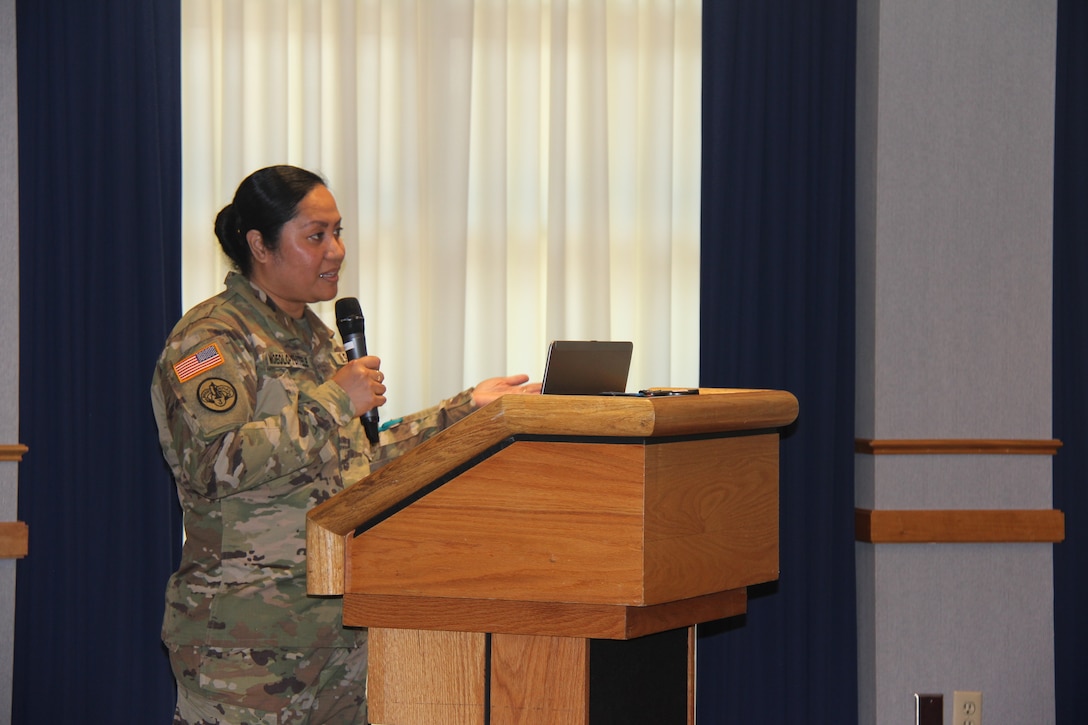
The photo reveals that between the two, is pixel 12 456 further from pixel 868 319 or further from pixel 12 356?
pixel 868 319

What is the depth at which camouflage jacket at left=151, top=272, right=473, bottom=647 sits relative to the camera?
6.45 feet

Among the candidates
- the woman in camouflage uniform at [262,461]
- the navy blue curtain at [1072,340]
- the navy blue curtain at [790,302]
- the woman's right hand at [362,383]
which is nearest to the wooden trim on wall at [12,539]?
the woman in camouflage uniform at [262,461]

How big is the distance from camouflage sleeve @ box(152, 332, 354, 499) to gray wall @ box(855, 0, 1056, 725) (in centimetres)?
208

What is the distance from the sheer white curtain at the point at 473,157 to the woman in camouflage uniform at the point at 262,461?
1.14 m

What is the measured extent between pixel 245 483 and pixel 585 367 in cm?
68

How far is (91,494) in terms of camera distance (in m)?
3.28

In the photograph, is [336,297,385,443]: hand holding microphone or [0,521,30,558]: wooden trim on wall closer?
[336,297,385,443]: hand holding microphone

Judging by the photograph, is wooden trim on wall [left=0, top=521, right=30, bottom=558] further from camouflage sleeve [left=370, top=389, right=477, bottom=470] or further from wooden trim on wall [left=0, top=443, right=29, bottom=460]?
camouflage sleeve [left=370, top=389, right=477, bottom=470]

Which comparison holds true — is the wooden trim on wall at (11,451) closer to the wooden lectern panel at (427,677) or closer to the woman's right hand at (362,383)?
the woman's right hand at (362,383)

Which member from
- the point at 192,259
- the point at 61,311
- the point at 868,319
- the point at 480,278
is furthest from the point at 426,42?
the point at 868,319

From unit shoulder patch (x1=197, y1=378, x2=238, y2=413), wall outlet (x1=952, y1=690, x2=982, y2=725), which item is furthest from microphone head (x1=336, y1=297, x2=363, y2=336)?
wall outlet (x1=952, y1=690, x2=982, y2=725)

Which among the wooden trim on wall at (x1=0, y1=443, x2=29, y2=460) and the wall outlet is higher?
the wooden trim on wall at (x1=0, y1=443, x2=29, y2=460)

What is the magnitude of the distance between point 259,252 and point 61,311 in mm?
1311

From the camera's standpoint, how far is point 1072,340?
365cm
